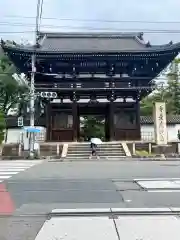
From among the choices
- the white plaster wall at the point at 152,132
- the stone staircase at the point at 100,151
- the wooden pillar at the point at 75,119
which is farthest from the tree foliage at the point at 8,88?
the stone staircase at the point at 100,151

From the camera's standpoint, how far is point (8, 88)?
139ft

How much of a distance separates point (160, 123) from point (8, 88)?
69.5ft

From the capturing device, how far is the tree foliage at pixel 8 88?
41.6 metres

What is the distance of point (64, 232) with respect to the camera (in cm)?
521

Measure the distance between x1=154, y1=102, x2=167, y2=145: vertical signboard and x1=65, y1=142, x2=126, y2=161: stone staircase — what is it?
10.2 feet

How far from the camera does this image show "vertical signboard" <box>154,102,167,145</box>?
28094 mm

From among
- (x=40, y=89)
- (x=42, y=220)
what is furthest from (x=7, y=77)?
(x=42, y=220)

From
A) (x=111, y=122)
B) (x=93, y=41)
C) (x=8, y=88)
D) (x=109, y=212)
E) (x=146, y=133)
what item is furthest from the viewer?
(x=8, y=88)

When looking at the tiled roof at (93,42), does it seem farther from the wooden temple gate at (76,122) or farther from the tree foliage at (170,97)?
the tree foliage at (170,97)

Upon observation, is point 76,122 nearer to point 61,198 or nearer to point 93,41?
point 93,41

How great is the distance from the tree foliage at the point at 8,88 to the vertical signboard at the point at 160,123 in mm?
18440

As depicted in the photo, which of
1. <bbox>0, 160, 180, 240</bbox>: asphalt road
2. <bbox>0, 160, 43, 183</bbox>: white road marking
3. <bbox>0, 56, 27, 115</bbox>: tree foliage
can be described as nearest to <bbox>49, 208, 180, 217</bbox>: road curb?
<bbox>0, 160, 180, 240</bbox>: asphalt road

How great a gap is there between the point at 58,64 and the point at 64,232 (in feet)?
86.1

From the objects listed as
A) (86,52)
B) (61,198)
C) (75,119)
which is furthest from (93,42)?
(61,198)
